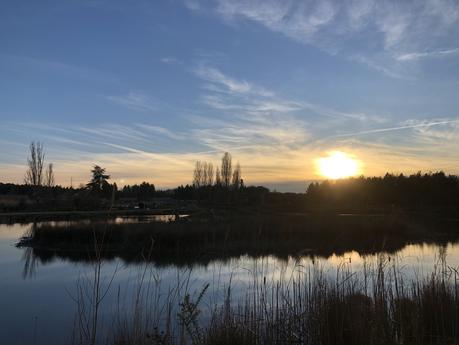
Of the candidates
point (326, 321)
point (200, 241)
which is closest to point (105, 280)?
point (200, 241)

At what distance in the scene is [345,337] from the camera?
5.42 metres

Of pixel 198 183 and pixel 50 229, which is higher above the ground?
pixel 198 183

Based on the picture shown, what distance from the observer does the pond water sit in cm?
884

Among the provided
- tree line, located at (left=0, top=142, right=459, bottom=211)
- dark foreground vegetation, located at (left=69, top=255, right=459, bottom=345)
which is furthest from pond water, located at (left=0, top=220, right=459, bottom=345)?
tree line, located at (left=0, top=142, right=459, bottom=211)

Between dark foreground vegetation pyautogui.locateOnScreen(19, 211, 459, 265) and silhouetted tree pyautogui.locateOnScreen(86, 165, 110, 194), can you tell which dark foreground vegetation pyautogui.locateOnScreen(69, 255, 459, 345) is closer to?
silhouetted tree pyautogui.locateOnScreen(86, 165, 110, 194)

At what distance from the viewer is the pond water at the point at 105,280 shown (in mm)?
8844

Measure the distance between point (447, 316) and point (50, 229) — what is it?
2452 cm

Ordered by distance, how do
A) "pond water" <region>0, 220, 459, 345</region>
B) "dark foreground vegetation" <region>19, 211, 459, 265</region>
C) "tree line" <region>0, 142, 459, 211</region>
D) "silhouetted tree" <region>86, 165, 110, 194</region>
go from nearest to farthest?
"silhouetted tree" <region>86, 165, 110, 194</region> → "pond water" <region>0, 220, 459, 345</region> → "dark foreground vegetation" <region>19, 211, 459, 265</region> → "tree line" <region>0, 142, 459, 211</region>

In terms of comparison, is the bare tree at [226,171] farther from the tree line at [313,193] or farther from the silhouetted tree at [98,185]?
the silhouetted tree at [98,185]

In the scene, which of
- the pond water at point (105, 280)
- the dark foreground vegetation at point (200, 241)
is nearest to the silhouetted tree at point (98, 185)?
the pond water at point (105, 280)

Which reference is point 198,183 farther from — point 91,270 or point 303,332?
point 303,332

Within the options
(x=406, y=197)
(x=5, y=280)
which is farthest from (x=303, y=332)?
(x=406, y=197)

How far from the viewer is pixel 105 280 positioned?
1360cm

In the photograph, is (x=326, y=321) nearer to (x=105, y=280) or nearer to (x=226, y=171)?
(x=105, y=280)
